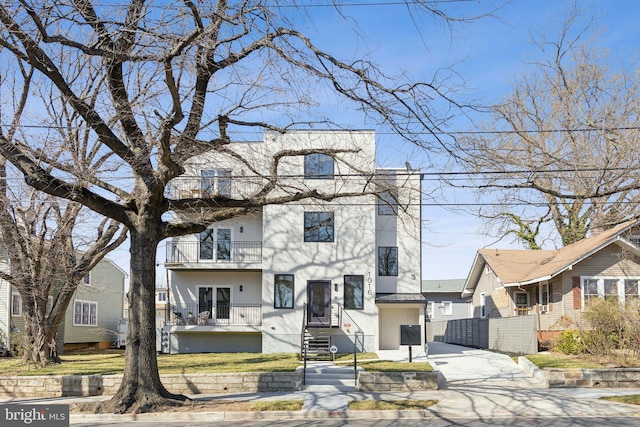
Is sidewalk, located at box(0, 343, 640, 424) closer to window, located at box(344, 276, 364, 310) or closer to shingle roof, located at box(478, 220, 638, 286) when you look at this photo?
window, located at box(344, 276, 364, 310)

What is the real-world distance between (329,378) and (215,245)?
11.2 meters

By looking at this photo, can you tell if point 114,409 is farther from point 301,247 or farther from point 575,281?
point 575,281

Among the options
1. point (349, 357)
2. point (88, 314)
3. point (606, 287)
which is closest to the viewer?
point (349, 357)

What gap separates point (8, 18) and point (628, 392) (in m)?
15.4

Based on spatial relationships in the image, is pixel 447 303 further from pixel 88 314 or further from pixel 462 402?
pixel 462 402

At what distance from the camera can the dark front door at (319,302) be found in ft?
87.4

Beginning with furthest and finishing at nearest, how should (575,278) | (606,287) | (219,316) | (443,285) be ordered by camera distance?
1. (443,285)
2. (219,316)
3. (606,287)
4. (575,278)

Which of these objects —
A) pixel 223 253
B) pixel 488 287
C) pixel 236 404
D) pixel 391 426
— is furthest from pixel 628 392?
pixel 488 287

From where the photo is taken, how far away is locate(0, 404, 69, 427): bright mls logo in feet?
40.4

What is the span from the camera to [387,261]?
2777cm

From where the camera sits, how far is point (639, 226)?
24844mm

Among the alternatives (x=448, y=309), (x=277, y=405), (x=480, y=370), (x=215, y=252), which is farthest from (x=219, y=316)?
(x=448, y=309)

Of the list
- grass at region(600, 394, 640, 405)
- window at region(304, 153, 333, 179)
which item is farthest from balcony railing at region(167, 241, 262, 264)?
grass at region(600, 394, 640, 405)

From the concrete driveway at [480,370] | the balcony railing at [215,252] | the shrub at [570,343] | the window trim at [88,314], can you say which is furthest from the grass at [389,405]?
the window trim at [88,314]
